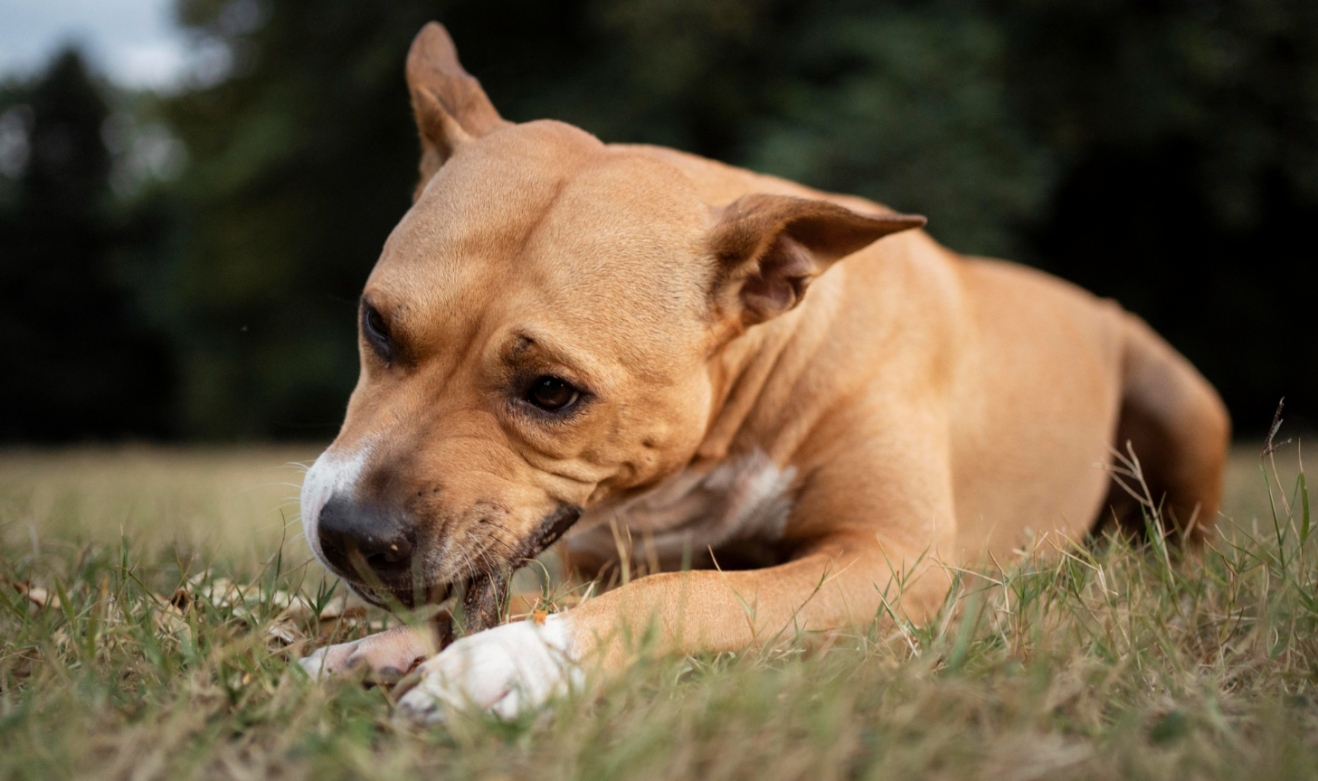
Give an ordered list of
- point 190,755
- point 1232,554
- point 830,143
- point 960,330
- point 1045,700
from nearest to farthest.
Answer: point 190,755 → point 1045,700 → point 1232,554 → point 960,330 → point 830,143

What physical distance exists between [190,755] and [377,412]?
117 cm

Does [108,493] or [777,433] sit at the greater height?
[777,433]

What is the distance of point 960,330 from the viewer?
419 centimetres

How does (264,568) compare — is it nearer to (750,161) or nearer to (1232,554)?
(1232,554)

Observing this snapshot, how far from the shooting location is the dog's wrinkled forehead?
290cm

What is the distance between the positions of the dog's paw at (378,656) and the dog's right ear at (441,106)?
1.71m

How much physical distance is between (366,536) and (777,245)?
1.54 metres

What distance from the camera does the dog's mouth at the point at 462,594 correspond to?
253 cm

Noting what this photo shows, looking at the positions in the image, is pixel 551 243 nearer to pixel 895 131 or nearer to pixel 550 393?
pixel 550 393

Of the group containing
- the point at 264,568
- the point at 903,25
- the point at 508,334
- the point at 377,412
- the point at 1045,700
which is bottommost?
the point at 264,568

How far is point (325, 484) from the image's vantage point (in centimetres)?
259

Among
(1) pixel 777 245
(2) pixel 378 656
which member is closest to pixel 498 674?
(2) pixel 378 656

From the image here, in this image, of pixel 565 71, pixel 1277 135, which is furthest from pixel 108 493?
pixel 1277 135

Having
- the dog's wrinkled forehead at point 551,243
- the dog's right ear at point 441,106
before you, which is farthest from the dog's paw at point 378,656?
the dog's right ear at point 441,106
